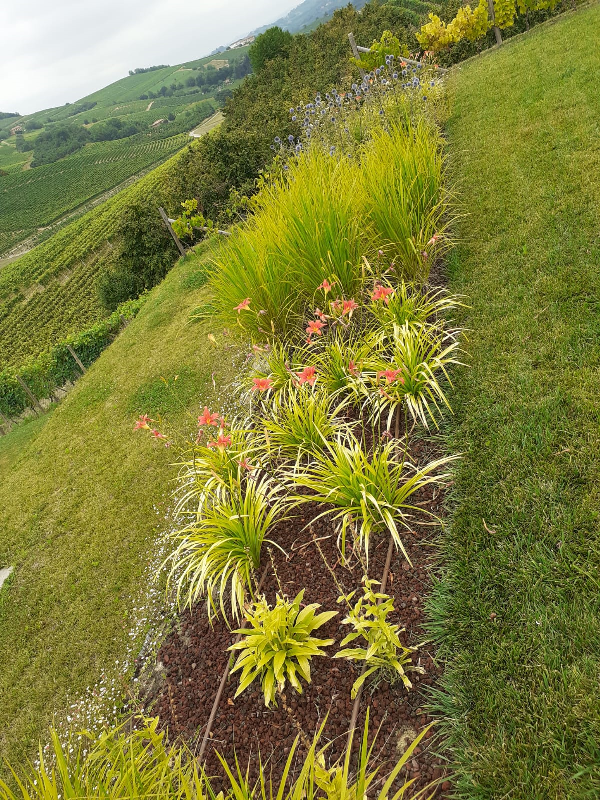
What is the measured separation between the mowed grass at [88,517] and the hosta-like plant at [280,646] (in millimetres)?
1560

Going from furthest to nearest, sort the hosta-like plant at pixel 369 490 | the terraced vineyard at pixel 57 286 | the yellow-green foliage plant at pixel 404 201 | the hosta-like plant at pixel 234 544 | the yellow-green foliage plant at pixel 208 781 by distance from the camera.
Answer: the terraced vineyard at pixel 57 286
the yellow-green foliage plant at pixel 404 201
the hosta-like plant at pixel 234 544
the hosta-like plant at pixel 369 490
the yellow-green foliage plant at pixel 208 781

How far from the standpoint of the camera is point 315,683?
196cm

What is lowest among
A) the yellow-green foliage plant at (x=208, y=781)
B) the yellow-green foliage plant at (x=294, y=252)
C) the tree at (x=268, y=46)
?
the yellow-green foliage plant at (x=208, y=781)

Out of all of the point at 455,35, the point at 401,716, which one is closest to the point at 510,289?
the point at 401,716

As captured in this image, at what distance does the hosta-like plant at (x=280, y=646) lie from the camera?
75.5 inches

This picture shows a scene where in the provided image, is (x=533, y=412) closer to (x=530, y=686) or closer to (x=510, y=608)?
(x=510, y=608)

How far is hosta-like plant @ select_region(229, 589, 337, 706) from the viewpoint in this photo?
6.29 ft

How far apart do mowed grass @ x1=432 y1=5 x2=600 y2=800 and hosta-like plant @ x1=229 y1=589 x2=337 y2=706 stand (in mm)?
560

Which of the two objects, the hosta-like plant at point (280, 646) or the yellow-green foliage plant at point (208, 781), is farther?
the hosta-like plant at point (280, 646)

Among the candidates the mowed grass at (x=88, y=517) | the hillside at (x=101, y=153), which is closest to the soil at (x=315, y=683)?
the mowed grass at (x=88, y=517)

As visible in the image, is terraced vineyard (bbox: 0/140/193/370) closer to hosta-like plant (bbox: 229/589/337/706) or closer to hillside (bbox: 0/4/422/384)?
hillside (bbox: 0/4/422/384)

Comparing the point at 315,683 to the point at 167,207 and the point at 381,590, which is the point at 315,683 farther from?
the point at 167,207

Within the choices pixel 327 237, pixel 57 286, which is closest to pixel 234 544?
pixel 327 237

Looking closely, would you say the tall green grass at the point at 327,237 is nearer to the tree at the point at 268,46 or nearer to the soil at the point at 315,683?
the soil at the point at 315,683
